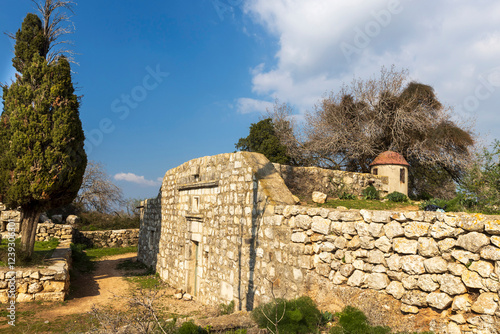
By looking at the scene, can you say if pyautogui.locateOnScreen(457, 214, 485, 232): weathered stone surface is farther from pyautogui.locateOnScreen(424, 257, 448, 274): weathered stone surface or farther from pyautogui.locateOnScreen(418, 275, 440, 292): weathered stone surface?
pyautogui.locateOnScreen(418, 275, 440, 292): weathered stone surface

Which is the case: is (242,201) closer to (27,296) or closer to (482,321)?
(482,321)

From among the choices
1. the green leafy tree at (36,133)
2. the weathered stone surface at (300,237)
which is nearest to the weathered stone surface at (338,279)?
the weathered stone surface at (300,237)

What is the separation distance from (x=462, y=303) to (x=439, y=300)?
207mm

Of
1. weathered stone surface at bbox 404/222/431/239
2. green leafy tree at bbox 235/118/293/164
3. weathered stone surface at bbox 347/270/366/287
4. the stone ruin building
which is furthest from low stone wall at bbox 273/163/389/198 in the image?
green leafy tree at bbox 235/118/293/164

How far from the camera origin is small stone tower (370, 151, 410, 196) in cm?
1002

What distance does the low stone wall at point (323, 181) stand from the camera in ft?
26.0

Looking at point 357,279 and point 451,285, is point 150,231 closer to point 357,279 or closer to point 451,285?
point 357,279

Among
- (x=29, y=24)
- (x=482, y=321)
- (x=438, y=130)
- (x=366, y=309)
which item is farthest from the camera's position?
(x=438, y=130)

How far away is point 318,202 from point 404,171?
4.83 meters

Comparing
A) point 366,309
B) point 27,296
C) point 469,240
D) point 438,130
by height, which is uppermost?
point 438,130

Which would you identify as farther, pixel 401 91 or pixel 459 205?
pixel 401 91

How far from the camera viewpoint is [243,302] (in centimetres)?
609

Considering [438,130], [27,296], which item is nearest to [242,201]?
[27,296]

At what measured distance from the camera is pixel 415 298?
3.37 metres
